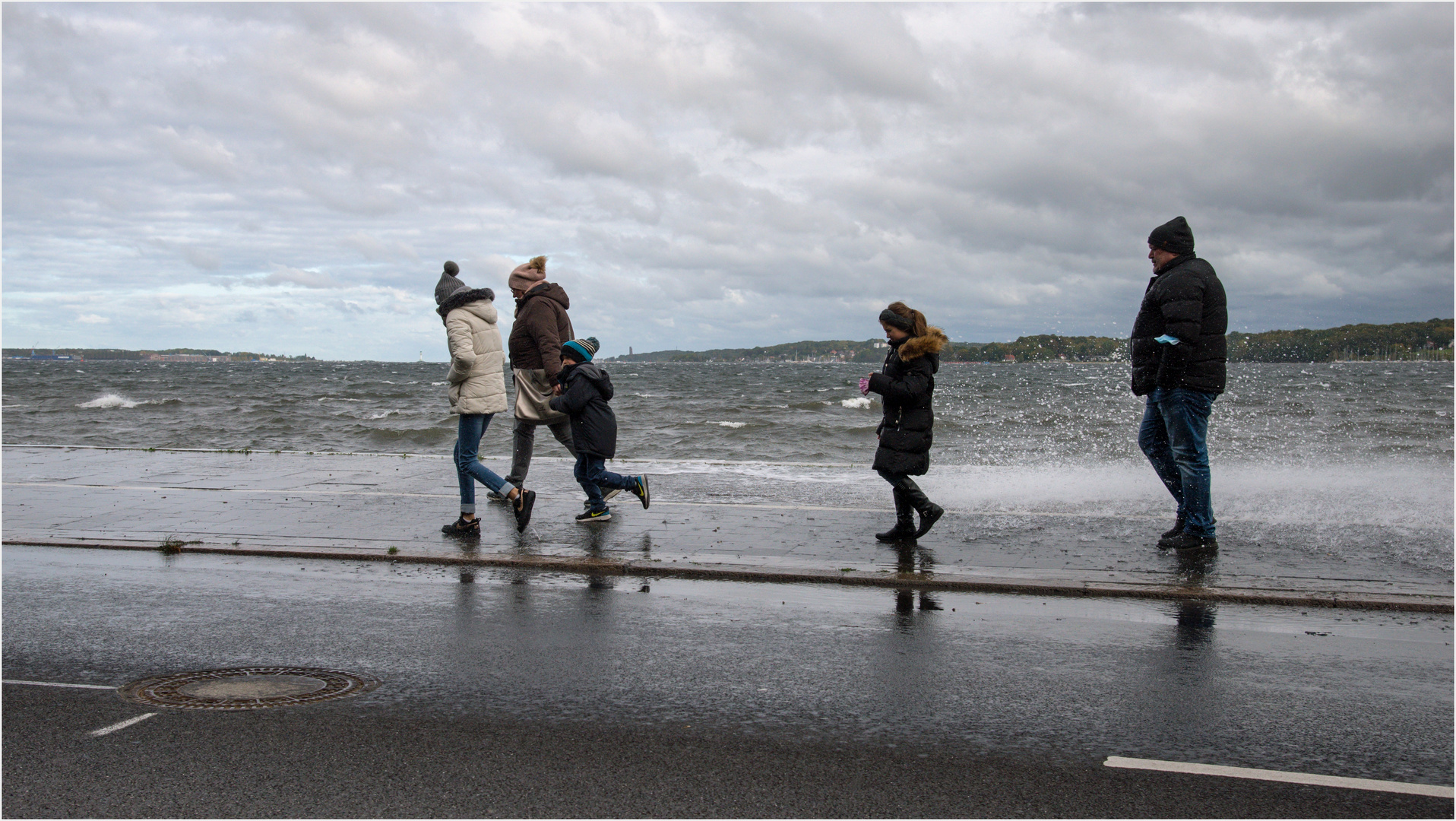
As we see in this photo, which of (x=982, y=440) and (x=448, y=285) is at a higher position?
(x=448, y=285)

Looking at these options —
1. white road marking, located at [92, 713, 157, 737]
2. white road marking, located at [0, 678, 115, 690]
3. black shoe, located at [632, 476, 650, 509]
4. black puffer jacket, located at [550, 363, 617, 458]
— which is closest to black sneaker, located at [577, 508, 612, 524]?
black shoe, located at [632, 476, 650, 509]

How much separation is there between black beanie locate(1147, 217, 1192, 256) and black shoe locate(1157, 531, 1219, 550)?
1.95m

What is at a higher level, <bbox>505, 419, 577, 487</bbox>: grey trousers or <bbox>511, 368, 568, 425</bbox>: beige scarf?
<bbox>511, 368, 568, 425</bbox>: beige scarf

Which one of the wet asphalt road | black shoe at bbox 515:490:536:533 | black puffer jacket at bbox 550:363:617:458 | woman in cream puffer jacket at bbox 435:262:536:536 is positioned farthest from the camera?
black puffer jacket at bbox 550:363:617:458

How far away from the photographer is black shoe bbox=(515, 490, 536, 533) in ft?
28.3

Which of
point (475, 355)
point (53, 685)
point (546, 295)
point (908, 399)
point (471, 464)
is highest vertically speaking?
point (546, 295)

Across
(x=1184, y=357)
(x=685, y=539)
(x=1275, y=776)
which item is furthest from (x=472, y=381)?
(x=1275, y=776)

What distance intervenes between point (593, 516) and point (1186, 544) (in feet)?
14.9

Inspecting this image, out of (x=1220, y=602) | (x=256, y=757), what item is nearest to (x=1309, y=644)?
(x=1220, y=602)

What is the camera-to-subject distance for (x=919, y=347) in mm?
8125

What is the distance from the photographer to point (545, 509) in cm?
1009

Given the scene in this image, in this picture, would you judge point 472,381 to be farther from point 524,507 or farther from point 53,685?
point 53,685

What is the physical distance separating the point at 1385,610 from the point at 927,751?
12.1 feet

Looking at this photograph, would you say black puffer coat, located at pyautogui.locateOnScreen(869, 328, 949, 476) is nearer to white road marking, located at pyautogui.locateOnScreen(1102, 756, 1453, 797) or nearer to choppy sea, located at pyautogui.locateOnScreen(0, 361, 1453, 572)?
choppy sea, located at pyautogui.locateOnScreen(0, 361, 1453, 572)
